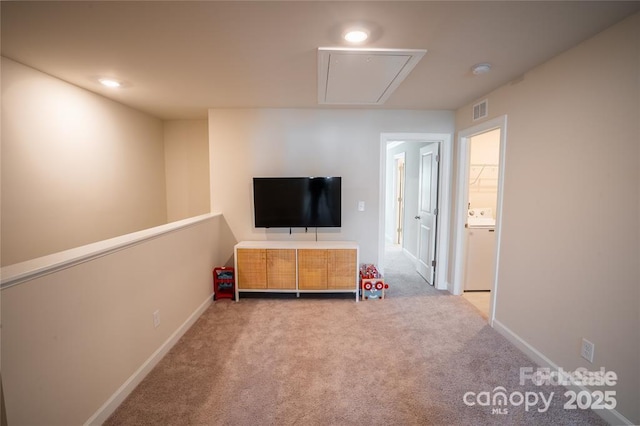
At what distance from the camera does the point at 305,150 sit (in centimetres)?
351

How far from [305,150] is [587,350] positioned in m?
3.16

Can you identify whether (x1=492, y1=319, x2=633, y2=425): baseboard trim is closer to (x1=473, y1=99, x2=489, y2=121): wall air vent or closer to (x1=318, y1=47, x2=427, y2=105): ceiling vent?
(x1=473, y1=99, x2=489, y2=121): wall air vent

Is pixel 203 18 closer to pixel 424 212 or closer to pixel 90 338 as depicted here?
pixel 90 338

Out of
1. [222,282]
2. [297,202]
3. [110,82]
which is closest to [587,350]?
[297,202]

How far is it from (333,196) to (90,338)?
2.58 metres

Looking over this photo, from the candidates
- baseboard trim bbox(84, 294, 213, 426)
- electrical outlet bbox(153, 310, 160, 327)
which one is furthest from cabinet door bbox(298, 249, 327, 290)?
electrical outlet bbox(153, 310, 160, 327)

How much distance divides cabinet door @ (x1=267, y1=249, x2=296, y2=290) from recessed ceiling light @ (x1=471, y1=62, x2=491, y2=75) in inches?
99.6

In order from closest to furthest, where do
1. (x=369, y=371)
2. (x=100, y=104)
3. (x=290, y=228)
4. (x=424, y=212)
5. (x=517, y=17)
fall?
1. (x=517, y=17)
2. (x=369, y=371)
3. (x=100, y=104)
4. (x=290, y=228)
5. (x=424, y=212)

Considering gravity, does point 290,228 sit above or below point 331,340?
above

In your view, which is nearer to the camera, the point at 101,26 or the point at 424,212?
the point at 101,26

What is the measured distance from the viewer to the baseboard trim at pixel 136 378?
160 cm

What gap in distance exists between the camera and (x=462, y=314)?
117 inches

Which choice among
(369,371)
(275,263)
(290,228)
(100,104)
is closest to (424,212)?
(290,228)

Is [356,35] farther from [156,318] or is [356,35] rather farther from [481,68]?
[156,318]
